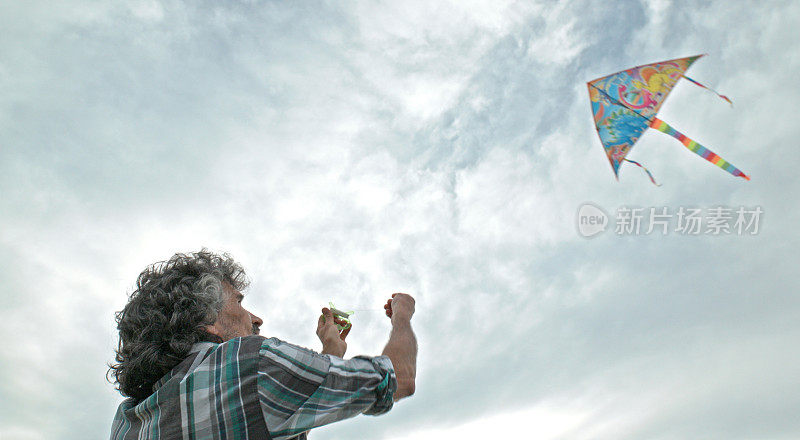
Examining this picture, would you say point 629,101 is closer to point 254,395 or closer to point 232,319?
point 232,319

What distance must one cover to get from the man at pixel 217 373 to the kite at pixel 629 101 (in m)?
9.24

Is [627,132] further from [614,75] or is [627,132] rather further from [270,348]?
[270,348]

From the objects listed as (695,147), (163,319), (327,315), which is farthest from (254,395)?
(695,147)

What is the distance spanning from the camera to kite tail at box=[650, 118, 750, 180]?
30.0 ft

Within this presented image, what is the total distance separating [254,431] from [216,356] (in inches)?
14.3

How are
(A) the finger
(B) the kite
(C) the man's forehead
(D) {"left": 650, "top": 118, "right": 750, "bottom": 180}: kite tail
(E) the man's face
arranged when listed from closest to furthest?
(E) the man's face
(C) the man's forehead
(A) the finger
(D) {"left": 650, "top": 118, "right": 750, "bottom": 180}: kite tail
(B) the kite

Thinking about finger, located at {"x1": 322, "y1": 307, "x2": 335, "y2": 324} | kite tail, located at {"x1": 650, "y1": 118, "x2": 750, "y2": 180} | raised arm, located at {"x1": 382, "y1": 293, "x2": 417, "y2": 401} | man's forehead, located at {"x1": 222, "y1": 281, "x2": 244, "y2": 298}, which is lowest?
raised arm, located at {"x1": 382, "y1": 293, "x2": 417, "y2": 401}

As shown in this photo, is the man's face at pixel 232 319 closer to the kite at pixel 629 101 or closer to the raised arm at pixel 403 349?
the raised arm at pixel 403 349

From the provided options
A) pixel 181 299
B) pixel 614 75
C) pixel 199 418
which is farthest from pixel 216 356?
pixel 614 75

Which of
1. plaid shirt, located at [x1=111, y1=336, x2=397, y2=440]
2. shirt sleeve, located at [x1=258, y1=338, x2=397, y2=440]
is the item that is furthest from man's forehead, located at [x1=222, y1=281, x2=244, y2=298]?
shirt sleeve, located at [x1=258, y1=338, x2=397, y2=440]

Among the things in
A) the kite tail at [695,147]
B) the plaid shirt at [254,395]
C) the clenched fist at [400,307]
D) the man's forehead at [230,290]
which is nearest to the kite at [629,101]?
the kite tail at [695,147]

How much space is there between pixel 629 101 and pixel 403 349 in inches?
377

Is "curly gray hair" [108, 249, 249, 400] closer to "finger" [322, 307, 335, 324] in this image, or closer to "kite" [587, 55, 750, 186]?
"finger" [322, 307, 335, 324]

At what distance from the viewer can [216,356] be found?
241 cm
